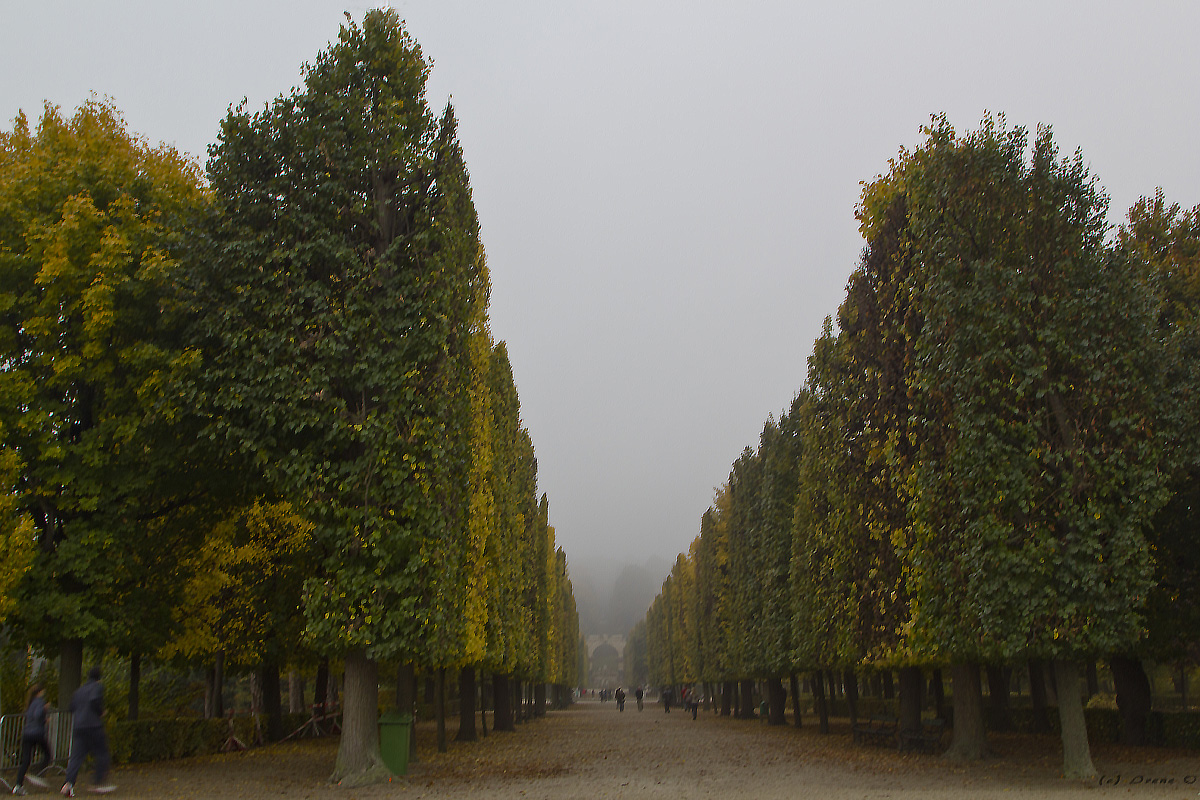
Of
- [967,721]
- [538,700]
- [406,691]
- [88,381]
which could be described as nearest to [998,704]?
[967,721]

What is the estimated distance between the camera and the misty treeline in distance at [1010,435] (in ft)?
52.2

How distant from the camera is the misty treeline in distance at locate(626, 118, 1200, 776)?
52.2ft

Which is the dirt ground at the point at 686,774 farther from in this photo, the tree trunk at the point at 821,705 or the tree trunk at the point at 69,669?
the tree trunk at the point at 821,705

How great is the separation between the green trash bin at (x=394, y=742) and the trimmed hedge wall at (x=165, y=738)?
24.9ft

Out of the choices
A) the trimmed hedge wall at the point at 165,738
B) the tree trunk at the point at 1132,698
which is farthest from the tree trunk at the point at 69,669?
the tree trunk at the point at 1132,698

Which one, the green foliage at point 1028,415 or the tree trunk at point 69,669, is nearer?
the green foliage at point 1028,415

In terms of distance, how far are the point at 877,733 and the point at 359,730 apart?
16.3m

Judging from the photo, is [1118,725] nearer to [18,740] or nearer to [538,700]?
[18,740]

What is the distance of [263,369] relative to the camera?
55.3 feet

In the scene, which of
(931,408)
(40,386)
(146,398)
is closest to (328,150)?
(146,398)

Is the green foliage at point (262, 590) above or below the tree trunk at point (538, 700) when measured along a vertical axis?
above

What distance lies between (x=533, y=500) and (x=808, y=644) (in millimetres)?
17860

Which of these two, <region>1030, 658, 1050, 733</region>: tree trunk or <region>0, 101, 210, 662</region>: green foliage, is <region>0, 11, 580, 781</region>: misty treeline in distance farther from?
<region>1030, 658, 1050, 733</region>: tree trunk

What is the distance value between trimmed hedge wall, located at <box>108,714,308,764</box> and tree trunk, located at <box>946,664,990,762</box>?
19196mm
